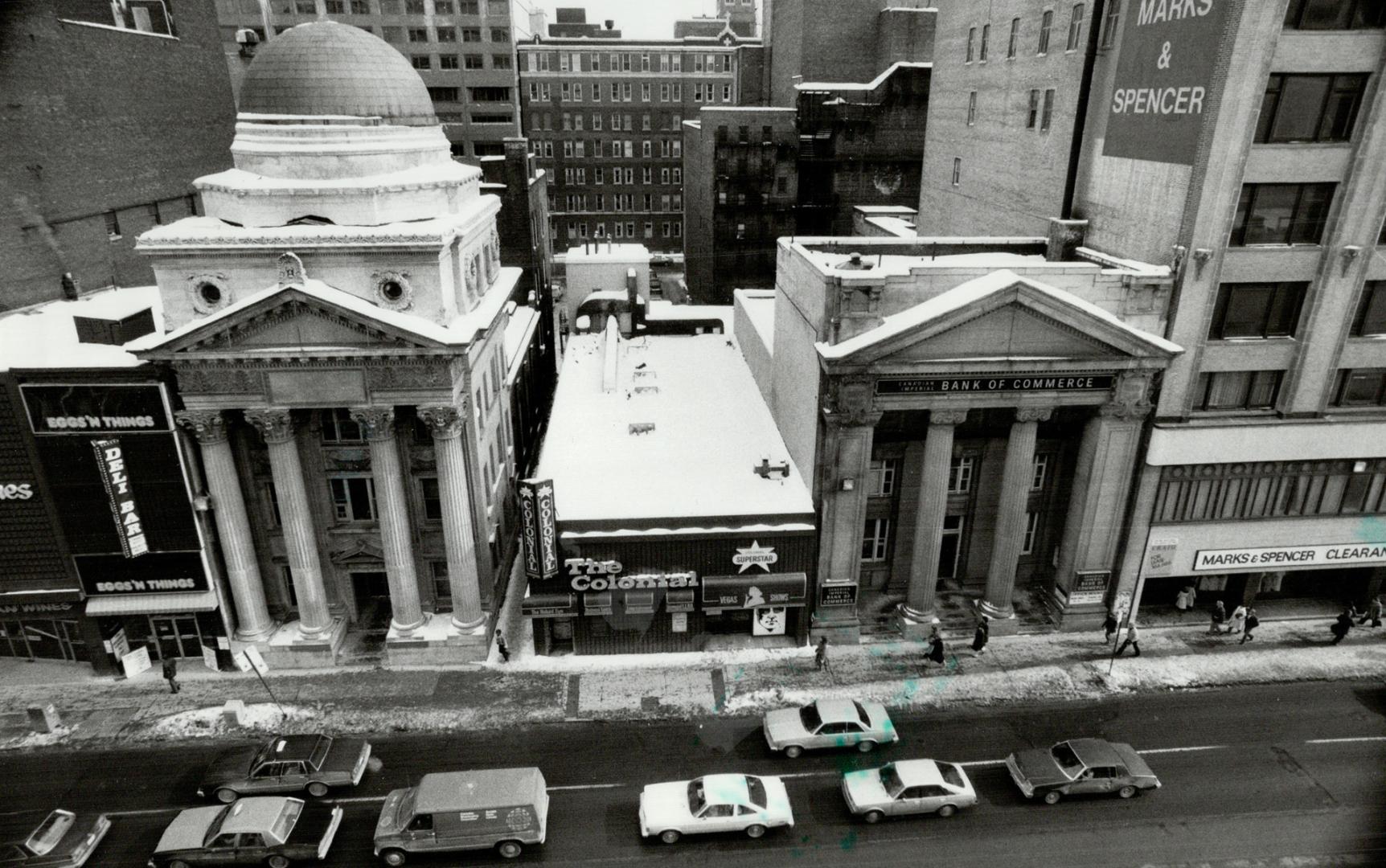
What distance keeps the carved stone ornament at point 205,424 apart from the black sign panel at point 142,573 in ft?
16.5

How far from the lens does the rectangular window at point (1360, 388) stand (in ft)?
106

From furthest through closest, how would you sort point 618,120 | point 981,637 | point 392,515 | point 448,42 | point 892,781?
point 618,120 → point 448,42 → point 981,637 → point 392,515 → point 892,781

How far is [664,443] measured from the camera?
37.6 m

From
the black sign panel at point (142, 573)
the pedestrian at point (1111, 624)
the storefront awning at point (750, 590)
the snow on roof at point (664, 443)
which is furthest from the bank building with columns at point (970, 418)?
the black sign panel at point (142, 573)

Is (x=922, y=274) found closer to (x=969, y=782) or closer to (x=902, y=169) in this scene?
(x=969, y=782)

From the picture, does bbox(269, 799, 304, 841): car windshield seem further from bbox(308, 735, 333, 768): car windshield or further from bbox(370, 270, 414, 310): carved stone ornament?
bbox(370, 270, 414, 310): carved stone ornament

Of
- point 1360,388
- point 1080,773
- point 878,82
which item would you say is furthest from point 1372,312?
point 878,82

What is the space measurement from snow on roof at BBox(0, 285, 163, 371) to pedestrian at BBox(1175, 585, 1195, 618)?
43183 millimetres

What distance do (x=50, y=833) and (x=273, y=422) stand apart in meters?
13.9

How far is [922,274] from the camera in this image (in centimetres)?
3042

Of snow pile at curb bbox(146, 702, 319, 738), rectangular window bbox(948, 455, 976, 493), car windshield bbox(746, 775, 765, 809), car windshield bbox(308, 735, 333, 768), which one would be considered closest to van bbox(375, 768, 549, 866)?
car windshield bbox(308, 735, 333, 768)

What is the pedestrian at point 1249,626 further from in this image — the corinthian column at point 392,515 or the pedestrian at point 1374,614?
the corinthian column at point 392,515

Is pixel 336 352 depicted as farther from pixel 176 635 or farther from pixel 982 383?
pixel 982 383

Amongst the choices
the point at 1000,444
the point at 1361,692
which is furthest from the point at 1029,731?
the point at 1361,692
